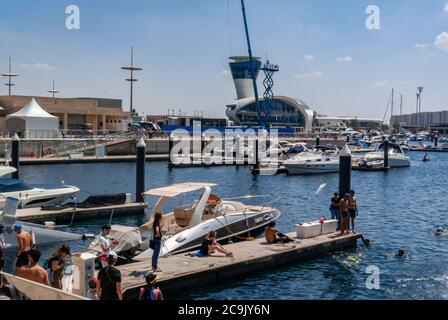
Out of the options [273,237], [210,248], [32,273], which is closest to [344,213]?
[273,237]

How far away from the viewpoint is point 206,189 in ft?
73.9

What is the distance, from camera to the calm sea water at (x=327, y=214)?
17922 mm

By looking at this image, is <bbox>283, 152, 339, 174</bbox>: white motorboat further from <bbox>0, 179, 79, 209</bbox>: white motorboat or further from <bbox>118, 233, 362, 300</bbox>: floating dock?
<bbox>118, 233, 362, 300</bbox>: floating dock

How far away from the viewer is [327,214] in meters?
33.5

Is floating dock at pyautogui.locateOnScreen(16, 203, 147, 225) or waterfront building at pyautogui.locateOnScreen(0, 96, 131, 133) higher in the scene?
waterfront building at pyautogui.locateOnScreen(0, 96, 131, 133)

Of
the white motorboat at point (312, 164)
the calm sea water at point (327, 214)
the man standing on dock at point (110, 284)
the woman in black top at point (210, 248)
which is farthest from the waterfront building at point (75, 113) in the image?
the man standing on dock at point (110, 284)

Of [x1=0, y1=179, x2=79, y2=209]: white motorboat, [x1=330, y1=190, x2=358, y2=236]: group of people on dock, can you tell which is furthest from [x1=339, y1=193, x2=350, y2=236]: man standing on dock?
[x1=0, y1=179, x2=79, y2=209]: white motorboat

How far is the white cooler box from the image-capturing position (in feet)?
74.6

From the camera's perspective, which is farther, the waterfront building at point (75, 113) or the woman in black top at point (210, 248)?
the waterfront building at point (75, 113)

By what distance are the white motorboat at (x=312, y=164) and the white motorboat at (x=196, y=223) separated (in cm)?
3125

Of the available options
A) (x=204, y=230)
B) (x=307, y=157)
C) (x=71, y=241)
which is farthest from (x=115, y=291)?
(x=307, y=157)

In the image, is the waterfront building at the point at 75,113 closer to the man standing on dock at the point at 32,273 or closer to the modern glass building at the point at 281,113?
the modern glass building at the point at 281,113

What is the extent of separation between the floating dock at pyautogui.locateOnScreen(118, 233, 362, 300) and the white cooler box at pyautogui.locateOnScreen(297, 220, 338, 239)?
31 centimetres
